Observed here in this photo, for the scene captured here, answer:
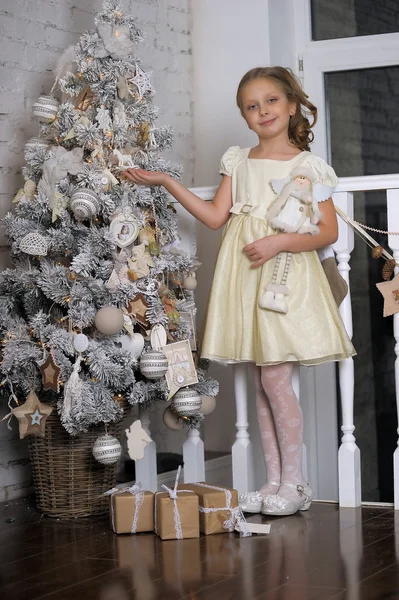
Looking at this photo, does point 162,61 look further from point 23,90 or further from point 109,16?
point 109,16

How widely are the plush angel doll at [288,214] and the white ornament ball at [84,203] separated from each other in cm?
48

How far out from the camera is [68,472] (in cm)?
266

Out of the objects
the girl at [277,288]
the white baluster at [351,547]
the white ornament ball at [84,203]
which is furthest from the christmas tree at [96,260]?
the white baluster at [351,547]

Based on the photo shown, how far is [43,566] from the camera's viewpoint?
6.97 feet

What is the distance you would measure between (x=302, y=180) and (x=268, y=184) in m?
0.11

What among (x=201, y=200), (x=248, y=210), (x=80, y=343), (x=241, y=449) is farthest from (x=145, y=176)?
(x=241, y=449)

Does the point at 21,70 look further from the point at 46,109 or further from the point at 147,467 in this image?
the point at 147,467

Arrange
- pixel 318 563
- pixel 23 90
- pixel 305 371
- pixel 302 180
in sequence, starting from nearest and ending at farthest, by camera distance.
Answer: pixel 318 563
pixel 302 180
pixel 23 90
pixel 305 371

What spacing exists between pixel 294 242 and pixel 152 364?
0.52 meters

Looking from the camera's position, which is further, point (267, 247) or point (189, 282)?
point (189, 282)

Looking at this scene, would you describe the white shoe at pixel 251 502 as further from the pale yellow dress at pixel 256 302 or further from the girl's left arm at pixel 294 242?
the girl's left arm at pixel 294 242

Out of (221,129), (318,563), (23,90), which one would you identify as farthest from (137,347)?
(221,129)

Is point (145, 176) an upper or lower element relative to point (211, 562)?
upper

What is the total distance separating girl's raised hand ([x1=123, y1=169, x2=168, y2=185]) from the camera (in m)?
2.65
